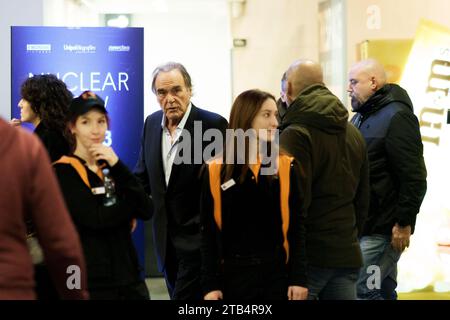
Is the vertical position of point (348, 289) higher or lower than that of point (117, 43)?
lower

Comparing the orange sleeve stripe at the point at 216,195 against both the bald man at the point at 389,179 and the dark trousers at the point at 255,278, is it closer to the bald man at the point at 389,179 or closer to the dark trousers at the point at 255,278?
the dark trousers at the point at 255,278

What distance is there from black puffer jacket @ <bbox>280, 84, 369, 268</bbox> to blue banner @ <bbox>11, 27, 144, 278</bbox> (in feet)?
4.81

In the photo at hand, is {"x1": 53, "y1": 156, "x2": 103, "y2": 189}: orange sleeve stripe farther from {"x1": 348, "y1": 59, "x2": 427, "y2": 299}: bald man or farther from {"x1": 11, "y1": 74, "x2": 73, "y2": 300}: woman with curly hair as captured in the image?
{"x1": 348, "y1": 59, "x2": 427, "y2": 299}: bald man

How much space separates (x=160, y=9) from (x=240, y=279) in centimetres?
996

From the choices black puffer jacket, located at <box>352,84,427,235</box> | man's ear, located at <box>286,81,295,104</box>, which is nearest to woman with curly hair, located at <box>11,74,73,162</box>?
man's ear, located at <box>286,81,295,104</box>

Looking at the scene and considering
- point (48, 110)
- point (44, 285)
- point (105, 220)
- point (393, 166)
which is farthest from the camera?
point (393, 166)

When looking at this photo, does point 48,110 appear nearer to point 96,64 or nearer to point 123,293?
point 123,293

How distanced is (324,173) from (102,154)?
106 cm

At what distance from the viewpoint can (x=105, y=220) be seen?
2.20 meters

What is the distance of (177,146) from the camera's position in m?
3.10

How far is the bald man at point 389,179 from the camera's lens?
3732mm

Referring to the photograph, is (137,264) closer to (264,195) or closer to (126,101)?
(264,195)

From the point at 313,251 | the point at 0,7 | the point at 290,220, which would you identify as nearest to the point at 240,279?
the point at 290,220

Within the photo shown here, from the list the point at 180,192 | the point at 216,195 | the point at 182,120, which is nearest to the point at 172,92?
the point at 182,120
